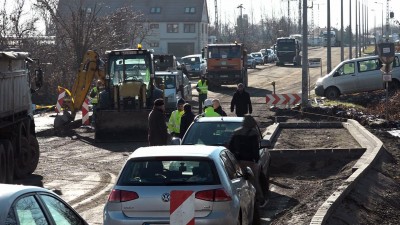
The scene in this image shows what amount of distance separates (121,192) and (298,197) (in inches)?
262

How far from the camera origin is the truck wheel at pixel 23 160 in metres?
19.9

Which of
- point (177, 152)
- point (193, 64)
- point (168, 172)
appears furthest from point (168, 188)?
point (193, 64)

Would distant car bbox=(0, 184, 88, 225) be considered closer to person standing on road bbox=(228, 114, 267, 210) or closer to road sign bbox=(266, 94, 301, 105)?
person standing on road bbox=(228, 114, 267, 210)

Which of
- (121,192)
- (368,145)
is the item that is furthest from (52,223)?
(368,145)

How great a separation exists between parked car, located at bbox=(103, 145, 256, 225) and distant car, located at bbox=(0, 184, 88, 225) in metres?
2.89

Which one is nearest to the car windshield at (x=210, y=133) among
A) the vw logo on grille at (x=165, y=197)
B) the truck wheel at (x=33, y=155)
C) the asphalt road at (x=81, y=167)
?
the asphalt road at (x=81, y=167)

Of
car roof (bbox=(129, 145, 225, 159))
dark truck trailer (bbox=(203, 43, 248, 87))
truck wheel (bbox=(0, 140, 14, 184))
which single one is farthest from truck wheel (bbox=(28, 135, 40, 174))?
dark truck trailer (bbox=(203, 43, 248, 87))

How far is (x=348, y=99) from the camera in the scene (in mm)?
42125

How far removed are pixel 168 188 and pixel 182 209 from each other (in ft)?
9.53

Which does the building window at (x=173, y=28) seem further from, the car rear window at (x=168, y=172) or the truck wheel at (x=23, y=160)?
the car rear window at (x=168, y=172)

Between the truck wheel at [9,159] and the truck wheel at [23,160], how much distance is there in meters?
1.24

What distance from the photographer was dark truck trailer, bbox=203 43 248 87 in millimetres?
52406

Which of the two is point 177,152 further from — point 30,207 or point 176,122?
point 176,122

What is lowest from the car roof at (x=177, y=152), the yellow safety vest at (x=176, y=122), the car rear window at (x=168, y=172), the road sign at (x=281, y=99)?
the road sign at (x=281, y=99)
